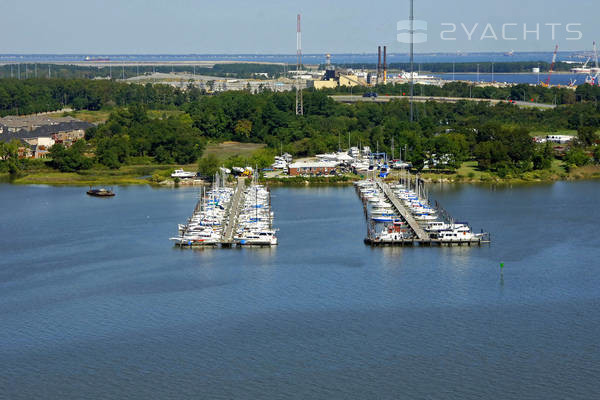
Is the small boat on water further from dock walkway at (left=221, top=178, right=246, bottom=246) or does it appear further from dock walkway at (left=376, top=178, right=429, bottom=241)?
dock walkway at (left=376, top=178, right=429, bottom=241)

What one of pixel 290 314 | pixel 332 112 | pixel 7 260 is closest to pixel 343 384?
pixel 290 314

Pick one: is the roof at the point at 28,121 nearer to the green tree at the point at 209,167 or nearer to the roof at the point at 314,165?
the green tree at the point at 209,167

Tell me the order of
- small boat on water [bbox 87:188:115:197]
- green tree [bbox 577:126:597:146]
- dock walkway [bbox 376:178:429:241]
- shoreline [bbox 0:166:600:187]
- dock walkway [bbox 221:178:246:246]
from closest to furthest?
dock walkway [bbox 221:178:246:246] → dock walkway [bbox 376:178:429:241] → small boat on water [bbox 87:188:115:197] → shoreline [bbox 0:166:600:187] → green tree [bbox 577:126:597:146]

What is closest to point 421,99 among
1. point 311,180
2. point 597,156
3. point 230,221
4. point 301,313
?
point 597,156

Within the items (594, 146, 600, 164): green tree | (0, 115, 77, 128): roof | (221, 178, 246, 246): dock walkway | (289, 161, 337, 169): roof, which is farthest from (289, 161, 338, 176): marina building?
(0, 115, 77, 128): roof

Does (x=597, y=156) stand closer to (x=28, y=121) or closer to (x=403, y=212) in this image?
(x=403, y=212)

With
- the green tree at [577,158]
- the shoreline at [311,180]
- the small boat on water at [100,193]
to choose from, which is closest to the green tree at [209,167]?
the shoreline at [311,180]
